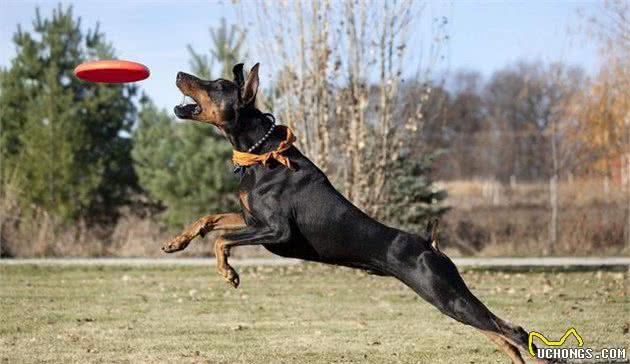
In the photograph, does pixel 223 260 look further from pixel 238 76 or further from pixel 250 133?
pixel 238 76

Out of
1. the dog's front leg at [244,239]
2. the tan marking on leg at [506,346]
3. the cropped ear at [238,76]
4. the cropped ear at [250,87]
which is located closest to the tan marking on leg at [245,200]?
the dog's front leg at [244,239]

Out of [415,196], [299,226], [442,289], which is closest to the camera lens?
[442,289]

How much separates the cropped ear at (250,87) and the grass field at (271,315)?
2437mm

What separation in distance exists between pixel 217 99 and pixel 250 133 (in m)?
0.36

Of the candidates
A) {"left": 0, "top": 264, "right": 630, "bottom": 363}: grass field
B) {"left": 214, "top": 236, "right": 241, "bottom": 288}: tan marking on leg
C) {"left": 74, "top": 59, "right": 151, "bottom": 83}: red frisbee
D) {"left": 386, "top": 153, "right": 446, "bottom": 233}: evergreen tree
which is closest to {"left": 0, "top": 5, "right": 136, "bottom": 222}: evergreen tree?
{"left": 0, "top": 264, "right": 630, "bottom": 363}: grass field

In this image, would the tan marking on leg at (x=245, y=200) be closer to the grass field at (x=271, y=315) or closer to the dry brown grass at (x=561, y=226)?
the grass field at (x=271, y=315)

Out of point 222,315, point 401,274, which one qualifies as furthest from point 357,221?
point 222,315

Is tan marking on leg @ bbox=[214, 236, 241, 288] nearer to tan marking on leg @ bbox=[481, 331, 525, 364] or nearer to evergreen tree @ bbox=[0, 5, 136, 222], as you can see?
tan marking on leg @ bbox=[481, 331, 525, 364]

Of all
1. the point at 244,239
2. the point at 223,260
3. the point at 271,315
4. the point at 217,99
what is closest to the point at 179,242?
the point at 223,260

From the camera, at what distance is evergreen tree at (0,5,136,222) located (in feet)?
70.6

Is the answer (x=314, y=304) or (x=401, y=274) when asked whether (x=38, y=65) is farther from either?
(x=401, y=274)

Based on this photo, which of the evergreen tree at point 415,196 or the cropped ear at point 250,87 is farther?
the evergreen tree at point 415,196

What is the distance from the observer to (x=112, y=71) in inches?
324

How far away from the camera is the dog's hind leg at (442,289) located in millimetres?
6891
